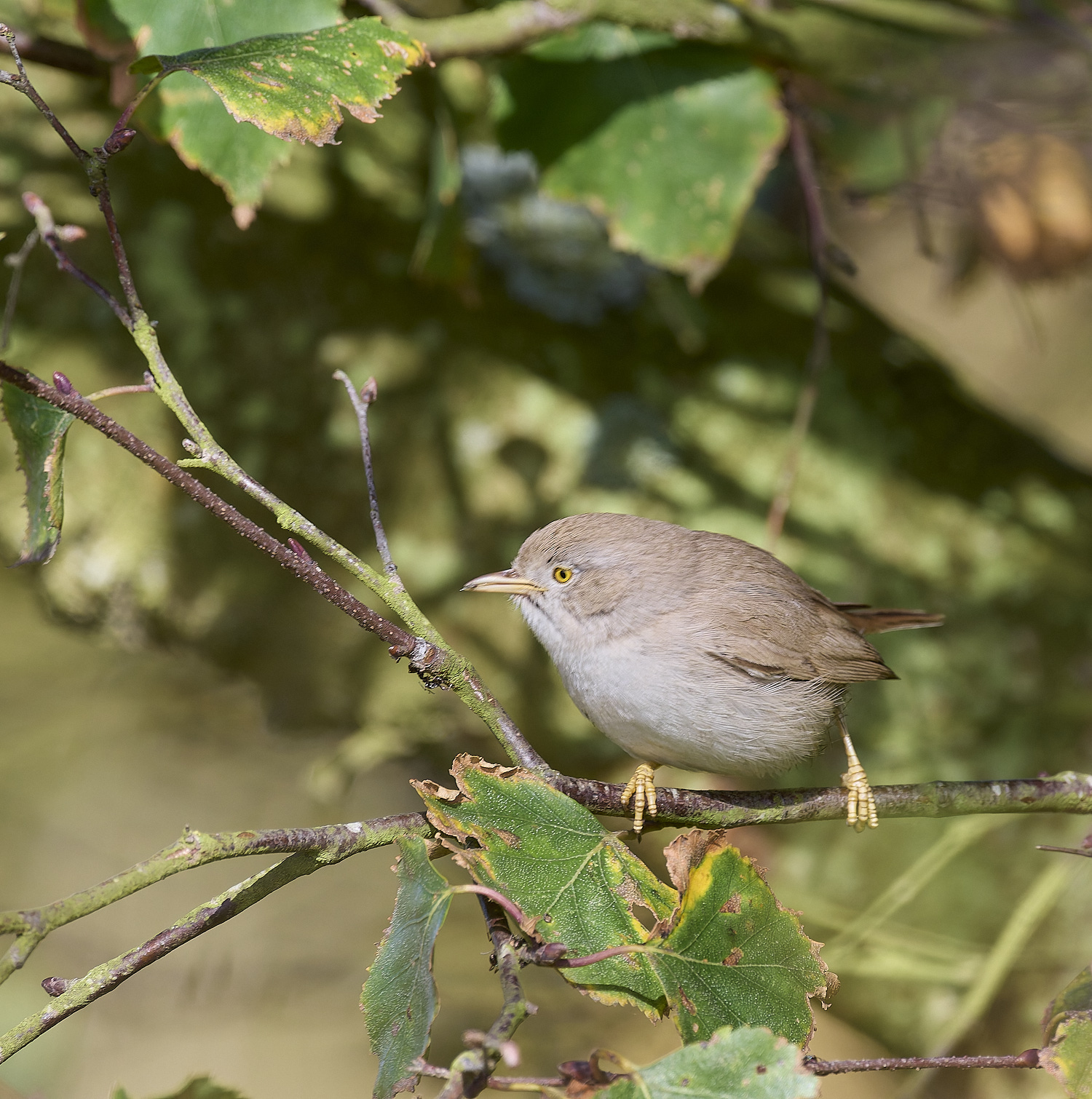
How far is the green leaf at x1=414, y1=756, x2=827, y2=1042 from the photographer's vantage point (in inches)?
54.9

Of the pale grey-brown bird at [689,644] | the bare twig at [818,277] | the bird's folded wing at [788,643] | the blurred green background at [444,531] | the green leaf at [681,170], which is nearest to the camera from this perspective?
the pale grey-brown bird at [689,644]

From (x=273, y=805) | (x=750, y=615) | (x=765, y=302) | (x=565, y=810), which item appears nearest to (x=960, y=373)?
(x=765, y=302)

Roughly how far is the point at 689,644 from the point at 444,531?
145 centimetres

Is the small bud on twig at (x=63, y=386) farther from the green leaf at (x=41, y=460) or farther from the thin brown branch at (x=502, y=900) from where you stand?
the thin brown branch at (x=502, y=900)

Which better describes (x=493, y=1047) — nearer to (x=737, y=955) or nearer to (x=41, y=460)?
(x=737, y=955)

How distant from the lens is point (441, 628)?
3387mm

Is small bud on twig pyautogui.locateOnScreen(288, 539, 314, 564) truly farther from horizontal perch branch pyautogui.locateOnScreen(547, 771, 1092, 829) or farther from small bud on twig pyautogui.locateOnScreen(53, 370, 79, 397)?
horizontal perch branch pyautogui.locateOnScreen(547, 771, 1092, 829)

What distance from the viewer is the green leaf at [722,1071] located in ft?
3.85

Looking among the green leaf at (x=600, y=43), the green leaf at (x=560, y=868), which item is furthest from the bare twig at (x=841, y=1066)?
A: the green leaf at (x=600, y=43)

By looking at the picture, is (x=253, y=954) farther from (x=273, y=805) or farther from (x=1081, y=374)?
(x=1081, y=374)

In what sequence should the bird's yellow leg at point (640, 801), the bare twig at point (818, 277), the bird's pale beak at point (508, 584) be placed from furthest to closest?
the bare twig at point (818, 277) → the bird's pale beak at point (508, 584) → the bird's yellow leg at point (640, 801)

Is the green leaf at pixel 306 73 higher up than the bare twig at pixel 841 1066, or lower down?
higher up

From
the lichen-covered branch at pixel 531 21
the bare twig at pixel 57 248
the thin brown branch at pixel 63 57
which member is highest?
the lichen-covered branch at pixel 531 21

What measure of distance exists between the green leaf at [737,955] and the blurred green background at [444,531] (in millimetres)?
2018
